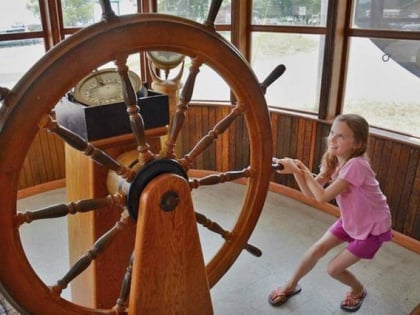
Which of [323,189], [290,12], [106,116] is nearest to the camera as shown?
[106,116]

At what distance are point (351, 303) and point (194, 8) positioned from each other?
8.07 ft

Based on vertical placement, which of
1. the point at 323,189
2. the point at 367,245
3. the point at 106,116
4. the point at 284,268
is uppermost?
the point at 106,116

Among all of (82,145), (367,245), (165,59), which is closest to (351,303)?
(367,245)

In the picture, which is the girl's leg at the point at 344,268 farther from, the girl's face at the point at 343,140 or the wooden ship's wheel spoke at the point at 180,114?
the wooden ship's wheel spoke at the point at 180,114

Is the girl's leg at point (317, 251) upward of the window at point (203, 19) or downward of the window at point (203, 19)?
downward

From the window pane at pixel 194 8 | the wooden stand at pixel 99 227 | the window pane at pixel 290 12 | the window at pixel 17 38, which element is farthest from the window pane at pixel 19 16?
the wooden stand at pixel 99 227

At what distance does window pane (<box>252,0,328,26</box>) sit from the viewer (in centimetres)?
284

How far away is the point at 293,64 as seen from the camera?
308 cm

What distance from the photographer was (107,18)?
0.79 meters

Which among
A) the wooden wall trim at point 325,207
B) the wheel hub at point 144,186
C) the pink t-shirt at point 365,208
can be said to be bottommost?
the wooden wall trim at point 325,207

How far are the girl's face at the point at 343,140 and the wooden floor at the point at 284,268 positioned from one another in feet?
2.60

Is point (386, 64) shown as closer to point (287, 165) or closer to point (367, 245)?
point (367, 245)

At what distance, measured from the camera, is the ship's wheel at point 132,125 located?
0.75 m

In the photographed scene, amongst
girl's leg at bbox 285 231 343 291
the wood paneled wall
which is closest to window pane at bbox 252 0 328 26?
the wood paneled wall
